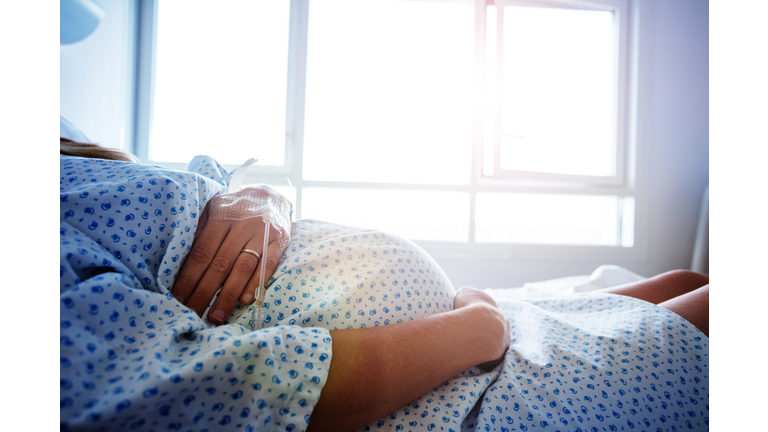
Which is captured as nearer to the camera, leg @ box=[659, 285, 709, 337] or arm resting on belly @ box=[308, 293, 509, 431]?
arm resting on belly @ box=[308, 293, 509, 431]

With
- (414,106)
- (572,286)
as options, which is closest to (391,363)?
(572,286)

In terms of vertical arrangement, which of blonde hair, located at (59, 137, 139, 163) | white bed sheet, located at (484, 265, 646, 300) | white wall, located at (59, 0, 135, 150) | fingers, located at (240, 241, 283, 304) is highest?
white wall, located at (59, 0, 135, 150)

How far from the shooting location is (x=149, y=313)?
1.12ft

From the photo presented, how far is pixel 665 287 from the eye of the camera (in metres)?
0.85

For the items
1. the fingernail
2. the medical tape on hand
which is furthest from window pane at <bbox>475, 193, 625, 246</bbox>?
the fingernail

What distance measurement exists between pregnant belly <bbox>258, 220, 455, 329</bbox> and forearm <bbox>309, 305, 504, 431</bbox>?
5 centimetres

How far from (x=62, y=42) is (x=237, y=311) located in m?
1.31

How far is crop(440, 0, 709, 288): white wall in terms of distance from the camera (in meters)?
1.78

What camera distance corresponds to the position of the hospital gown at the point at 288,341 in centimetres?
29

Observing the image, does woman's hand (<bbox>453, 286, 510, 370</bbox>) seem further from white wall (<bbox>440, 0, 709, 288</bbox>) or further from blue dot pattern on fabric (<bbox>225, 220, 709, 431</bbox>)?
white wall (<bbox>440, 0, 709, 288</bbox>)

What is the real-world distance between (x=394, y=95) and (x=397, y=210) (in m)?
0.68

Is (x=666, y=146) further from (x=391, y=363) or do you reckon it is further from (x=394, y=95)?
(x=391, y=363)

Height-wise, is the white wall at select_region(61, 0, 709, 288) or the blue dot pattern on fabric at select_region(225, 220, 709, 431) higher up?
the white wall at select_region(61, 0, 709, 288)
